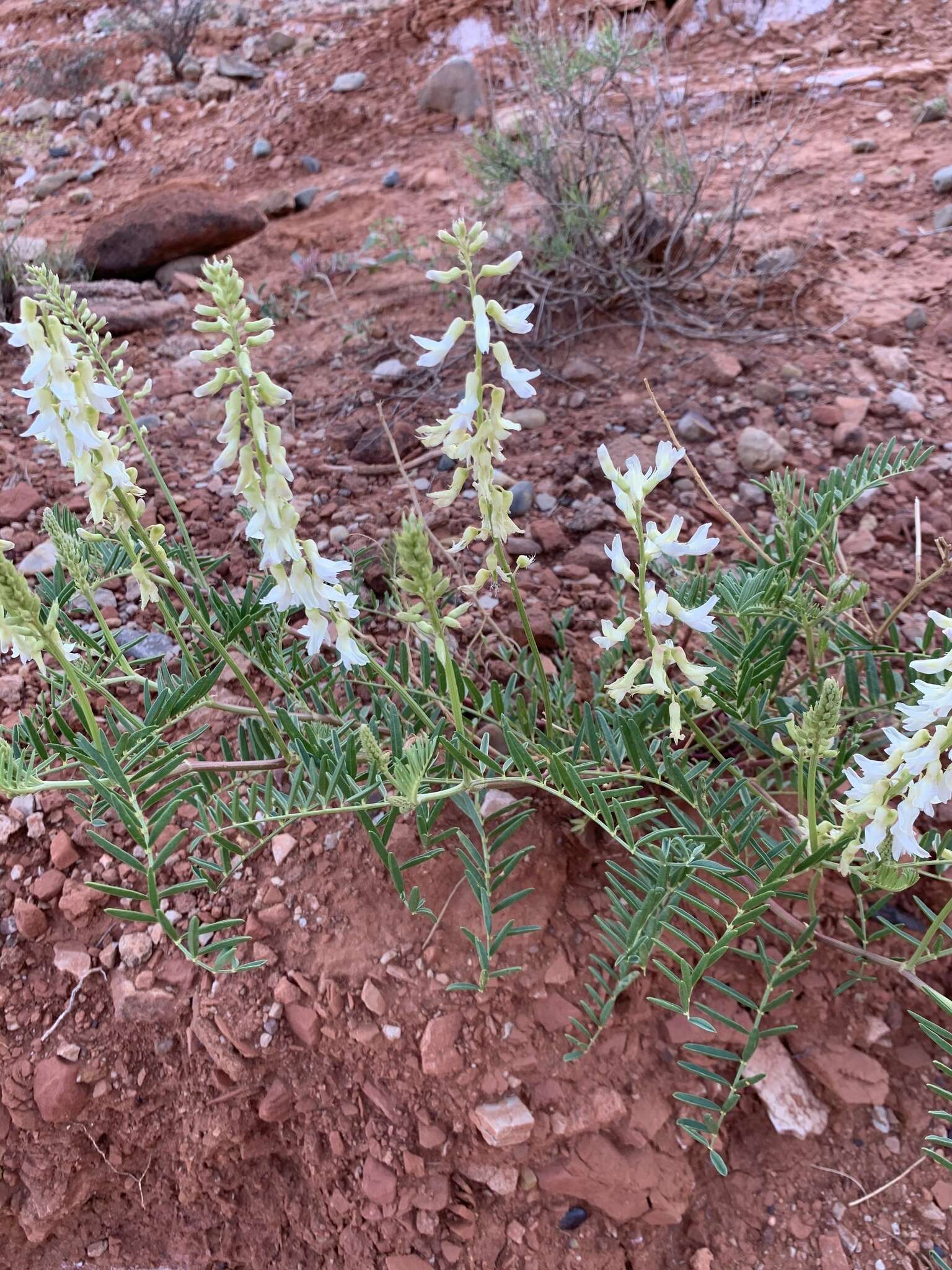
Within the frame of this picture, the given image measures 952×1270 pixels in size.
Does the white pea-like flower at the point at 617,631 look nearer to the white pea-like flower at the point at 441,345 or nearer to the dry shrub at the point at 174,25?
the white pea-like flower at the point at 441,345

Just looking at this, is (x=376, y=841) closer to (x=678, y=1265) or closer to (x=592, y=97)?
(x=678, y=1265)

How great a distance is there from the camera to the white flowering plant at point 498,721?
1.17m

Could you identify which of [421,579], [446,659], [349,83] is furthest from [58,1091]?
[349,83]

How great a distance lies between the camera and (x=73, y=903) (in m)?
1.86

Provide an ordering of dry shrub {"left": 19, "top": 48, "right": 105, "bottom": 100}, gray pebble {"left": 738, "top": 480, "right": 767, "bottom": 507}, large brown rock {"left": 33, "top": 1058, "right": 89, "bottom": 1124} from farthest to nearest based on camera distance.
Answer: dry shrub {"left": 19, "top": 48, "right": 105, "bottom": 100} < gray pebble {"left": 738, "top": 480, "right": 767, "bottom": 507} < large brown rock {"left": 33, "top": 1058, "right": 89, "bottom": 1124}

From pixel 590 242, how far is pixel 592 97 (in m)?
0.59

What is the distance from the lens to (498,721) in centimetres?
174

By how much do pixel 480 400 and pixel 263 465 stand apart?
0.29m

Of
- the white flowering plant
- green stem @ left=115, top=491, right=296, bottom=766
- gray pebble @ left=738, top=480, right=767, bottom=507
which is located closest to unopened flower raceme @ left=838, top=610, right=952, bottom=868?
the white flowering plant

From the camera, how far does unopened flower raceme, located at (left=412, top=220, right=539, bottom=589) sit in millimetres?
1119

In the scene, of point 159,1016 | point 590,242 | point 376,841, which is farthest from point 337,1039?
point 590,242

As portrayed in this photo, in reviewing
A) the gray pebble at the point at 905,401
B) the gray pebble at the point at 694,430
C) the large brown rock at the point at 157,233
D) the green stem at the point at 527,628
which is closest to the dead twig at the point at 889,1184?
the green stem at the point at 527,628

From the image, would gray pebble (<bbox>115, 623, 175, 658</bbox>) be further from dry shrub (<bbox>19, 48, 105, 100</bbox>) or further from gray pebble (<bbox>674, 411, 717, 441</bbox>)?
dry shrub (<bbox>19, 48, 105, 100</bbox>)

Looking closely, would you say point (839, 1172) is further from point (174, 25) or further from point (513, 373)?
point (174, 25)
